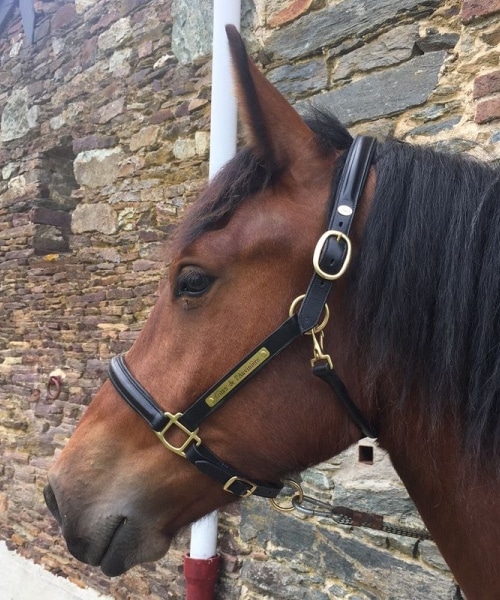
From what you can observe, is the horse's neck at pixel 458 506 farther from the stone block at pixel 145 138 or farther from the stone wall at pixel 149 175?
the stone block at pixel 145 138

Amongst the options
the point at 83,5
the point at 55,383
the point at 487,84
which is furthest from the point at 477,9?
the point at 55,383

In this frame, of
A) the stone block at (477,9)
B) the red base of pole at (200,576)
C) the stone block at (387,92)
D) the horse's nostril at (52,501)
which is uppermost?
the stone block at (477,9)

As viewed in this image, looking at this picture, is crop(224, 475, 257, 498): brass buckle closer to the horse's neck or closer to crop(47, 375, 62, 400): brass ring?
the horse's neck

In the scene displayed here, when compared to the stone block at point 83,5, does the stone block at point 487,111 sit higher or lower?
lower

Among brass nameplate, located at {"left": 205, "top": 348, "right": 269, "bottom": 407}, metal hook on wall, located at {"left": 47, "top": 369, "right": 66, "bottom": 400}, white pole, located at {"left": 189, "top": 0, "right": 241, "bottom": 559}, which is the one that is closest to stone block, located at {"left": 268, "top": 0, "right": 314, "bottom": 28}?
white pole, located at {"left": 189, "top": 0, "right": 241, "bottom": 559}

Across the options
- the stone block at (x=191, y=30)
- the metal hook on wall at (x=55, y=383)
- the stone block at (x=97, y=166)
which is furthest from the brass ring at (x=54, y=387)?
the stone block at (x=191, y=30)

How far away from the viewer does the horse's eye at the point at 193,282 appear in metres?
1.30

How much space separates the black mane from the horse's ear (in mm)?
227

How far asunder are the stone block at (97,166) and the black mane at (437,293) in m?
3.37

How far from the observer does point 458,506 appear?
119 cm

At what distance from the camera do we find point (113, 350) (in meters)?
4.09

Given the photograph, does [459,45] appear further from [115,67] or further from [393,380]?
[115,67]

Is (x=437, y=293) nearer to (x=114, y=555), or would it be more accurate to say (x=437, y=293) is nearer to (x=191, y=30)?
(x=114, y=555)

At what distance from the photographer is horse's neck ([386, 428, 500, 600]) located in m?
1.16
